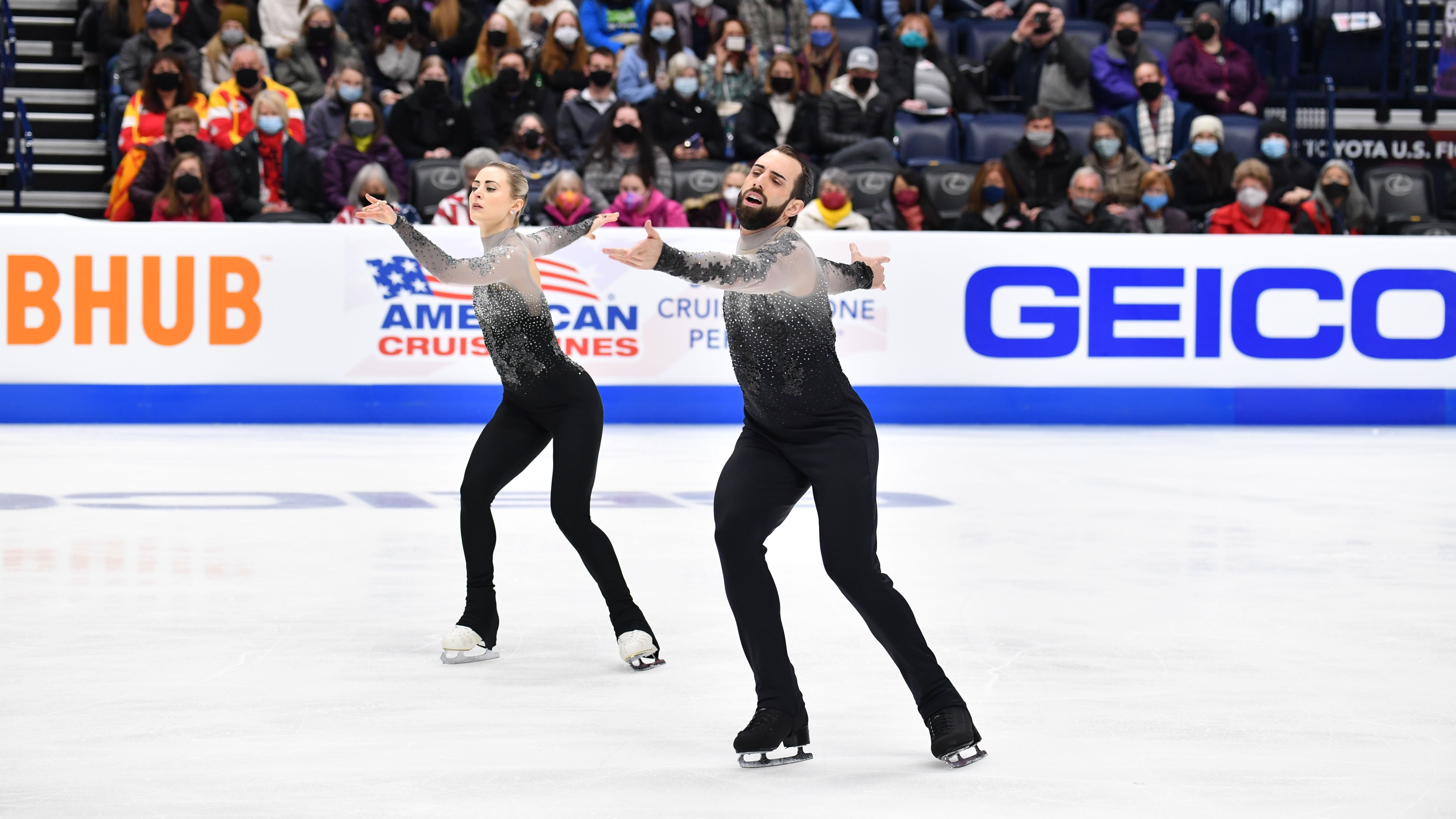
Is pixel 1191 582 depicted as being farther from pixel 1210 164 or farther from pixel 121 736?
pixel 1210 164

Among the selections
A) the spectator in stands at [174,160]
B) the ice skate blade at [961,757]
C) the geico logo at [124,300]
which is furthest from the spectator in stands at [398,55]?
the ice skate blade at [961,757]

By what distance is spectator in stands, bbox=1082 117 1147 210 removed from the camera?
11.8 meters

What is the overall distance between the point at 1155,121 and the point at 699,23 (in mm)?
3710

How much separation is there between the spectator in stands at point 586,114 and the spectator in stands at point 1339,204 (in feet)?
16.7

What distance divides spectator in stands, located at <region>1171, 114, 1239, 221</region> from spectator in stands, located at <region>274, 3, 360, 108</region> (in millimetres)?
6344

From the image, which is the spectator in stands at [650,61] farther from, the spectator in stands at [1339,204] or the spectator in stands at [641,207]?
the spectator in stands at [1339,204]

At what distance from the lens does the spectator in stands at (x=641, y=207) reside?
11172mm

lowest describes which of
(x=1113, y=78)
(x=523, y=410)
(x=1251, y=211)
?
(x=523, y=410)

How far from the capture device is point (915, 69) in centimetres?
1320

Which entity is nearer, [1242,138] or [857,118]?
[857,118]

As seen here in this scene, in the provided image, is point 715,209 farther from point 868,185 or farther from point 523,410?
point 523,410

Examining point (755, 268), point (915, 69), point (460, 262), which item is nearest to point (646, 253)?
point (755, 268)

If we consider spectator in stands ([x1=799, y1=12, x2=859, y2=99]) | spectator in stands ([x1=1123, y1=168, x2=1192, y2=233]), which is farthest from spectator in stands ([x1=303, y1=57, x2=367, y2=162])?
spectator in stands ([x1=1123, y1=168, x2=1192, y2=233])

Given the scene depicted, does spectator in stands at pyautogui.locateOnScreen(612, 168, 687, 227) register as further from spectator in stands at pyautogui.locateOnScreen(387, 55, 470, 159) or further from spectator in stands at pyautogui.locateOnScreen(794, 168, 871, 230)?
spectator in stands at pyautogui.locateOnScreen(387, 55, 470, 159)
